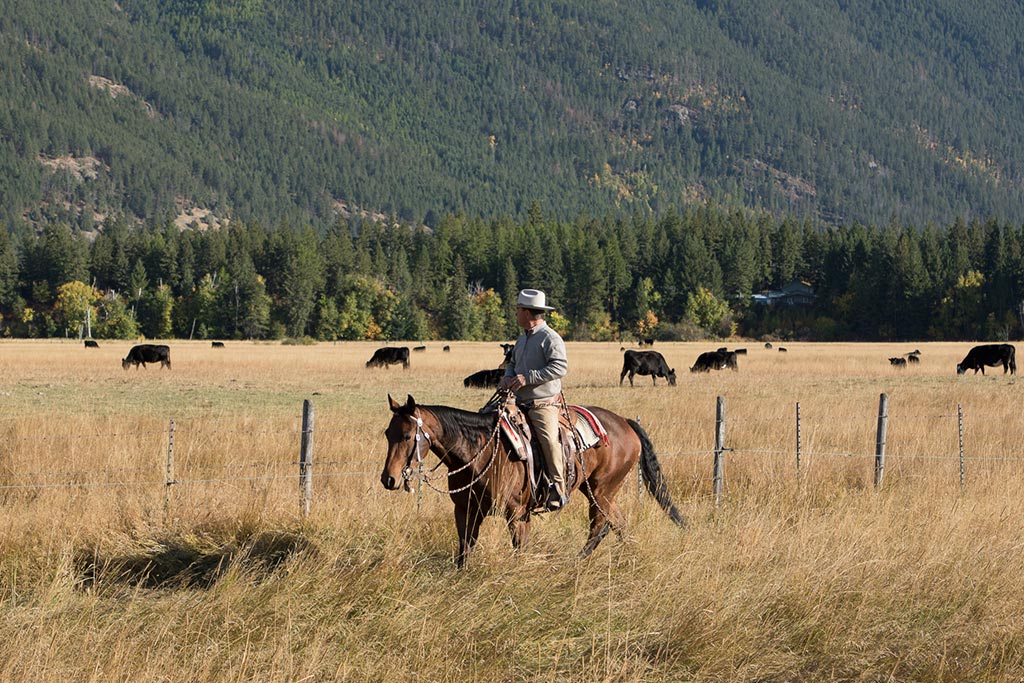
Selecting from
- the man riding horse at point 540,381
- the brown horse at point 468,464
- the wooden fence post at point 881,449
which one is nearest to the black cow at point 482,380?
the wooden fence post at point 881,449

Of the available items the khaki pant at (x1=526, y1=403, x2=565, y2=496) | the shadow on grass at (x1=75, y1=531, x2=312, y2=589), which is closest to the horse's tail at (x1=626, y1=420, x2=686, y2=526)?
the khaki pant at (x1=526, y1=403, x2=565, y2=496)

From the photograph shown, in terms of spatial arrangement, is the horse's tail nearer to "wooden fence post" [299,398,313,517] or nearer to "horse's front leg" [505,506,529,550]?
"horse's front leg" [505,506,529,550]

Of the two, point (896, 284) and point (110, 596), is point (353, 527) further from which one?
point (896, 284)

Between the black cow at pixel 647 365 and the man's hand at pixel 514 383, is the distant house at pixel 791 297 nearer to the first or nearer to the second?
the black cow at pixel 647 365

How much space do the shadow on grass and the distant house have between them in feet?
411

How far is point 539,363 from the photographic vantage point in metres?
9.14

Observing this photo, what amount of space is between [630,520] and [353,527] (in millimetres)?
2734

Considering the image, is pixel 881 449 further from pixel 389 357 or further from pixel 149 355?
pixel 149 355

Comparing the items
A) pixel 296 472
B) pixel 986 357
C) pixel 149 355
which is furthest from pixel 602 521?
pixel 149 355

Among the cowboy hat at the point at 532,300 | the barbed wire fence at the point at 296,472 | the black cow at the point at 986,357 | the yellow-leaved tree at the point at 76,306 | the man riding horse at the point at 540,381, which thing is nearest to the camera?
the man riding horse at the point at 540,381

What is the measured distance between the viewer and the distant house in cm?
13150

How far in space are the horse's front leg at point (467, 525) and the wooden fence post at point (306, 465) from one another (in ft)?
8.72

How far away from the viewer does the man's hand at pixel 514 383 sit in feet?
29.3

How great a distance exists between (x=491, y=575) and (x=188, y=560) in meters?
3.01
